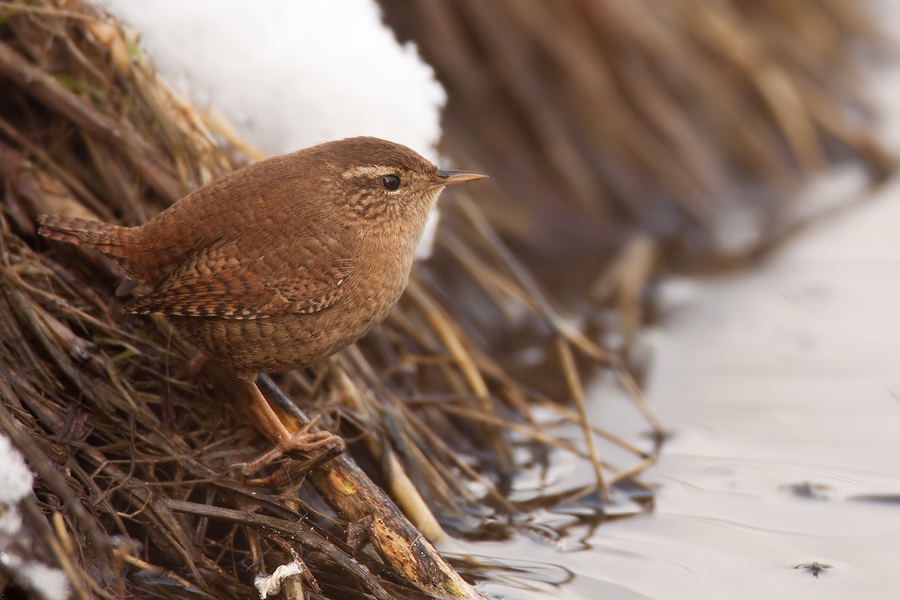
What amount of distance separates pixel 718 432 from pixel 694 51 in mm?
3350

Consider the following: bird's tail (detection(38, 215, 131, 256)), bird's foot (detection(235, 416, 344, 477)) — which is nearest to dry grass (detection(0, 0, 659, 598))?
bird's foot (detection(235, 416, 344, 477))

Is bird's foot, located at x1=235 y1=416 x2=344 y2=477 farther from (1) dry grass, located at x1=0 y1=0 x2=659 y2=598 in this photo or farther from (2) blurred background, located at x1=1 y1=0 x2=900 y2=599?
(2) blurred background, located at x1=1 y1=0 x2=900 y2=599

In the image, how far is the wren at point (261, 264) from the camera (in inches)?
107

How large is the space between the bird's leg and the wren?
9 cm

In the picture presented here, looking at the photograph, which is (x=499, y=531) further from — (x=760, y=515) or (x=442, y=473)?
(x=760, y=515)

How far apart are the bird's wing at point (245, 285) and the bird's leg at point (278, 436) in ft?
0.98

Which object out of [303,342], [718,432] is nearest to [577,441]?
[718,432]

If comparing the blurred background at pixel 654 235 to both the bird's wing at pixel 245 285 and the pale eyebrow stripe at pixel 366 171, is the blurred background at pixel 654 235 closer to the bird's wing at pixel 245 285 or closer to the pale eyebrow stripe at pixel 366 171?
the pale eyebrow stripe at pixel 366 171

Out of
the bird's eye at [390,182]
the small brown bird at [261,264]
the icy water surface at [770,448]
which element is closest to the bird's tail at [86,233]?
the small brown bird at [261,264]

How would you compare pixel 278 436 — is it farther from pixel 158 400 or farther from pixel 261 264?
pixel 261 264

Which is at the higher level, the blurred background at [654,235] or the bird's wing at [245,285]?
the blurred background at [654,235]

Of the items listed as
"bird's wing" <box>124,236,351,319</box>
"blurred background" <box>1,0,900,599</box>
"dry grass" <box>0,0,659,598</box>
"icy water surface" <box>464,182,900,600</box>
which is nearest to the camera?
"dry grass" <box>0,0,659,598</box>

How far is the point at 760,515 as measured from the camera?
335 cm

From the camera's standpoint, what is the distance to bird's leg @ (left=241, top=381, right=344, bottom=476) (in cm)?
274
